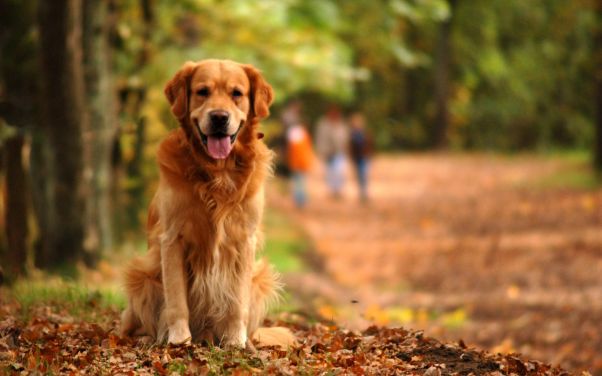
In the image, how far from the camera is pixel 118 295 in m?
9.40

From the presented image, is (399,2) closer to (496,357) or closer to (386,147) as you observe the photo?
(496,357)

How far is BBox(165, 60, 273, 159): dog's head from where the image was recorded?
6133 mm

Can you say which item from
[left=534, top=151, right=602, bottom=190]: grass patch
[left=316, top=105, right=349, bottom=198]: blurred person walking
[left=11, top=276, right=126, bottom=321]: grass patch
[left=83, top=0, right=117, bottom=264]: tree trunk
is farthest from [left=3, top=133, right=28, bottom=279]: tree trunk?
[left=534, top=151, right=602, bottom=190]: grass patch

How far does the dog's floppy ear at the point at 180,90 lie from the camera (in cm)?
632

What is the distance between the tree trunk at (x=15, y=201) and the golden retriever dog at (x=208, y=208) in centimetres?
686

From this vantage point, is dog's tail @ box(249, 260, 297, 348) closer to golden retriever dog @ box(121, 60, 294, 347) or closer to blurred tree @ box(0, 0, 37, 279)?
golden retriever dog @ box(121, 60, 294, 347)

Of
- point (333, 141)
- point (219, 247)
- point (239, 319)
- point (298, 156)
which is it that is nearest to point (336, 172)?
point (333, 141)

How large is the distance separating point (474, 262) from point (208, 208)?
11179 millimetres

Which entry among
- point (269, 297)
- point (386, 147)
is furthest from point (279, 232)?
point (386, 147)

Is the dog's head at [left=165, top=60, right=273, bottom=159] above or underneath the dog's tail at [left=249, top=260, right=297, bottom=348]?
above

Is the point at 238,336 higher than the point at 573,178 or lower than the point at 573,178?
lower

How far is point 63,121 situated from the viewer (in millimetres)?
11547

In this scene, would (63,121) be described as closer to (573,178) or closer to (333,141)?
(333,141)

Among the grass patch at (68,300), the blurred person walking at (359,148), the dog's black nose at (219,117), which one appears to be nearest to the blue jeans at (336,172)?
the blurred person walking at (359,148)
